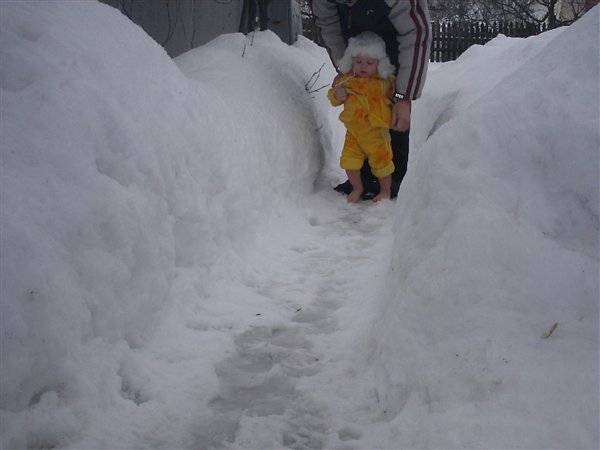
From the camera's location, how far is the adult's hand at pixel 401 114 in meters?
4.27

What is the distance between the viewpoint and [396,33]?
4.22 meters

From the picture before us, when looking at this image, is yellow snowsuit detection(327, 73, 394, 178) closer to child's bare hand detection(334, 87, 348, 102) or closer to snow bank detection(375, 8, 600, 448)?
child's bare hand detection(334, 87, 348, 102)

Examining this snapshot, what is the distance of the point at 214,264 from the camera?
9.28 ft

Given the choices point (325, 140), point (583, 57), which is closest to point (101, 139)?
point (583, 57)

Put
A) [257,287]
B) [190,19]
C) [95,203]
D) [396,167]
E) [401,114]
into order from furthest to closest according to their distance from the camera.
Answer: [190,19] → [396,167] → [401,114] → [257,287] → [95,203]

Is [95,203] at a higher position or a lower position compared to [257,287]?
higher

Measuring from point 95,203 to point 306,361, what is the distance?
37.1 inches

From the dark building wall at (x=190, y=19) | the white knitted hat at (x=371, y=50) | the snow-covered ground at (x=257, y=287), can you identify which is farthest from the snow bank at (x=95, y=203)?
the dark building wall at (x=190, y=19)

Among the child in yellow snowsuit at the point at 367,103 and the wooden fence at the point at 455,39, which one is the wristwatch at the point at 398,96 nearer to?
the child in yellow snowsuit at the point at 367,103

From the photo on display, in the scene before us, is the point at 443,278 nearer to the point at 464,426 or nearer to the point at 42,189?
the point at 464,426

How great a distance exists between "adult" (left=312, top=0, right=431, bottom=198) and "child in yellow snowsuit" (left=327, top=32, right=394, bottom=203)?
95 millimetres

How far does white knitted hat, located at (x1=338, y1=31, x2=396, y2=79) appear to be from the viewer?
4184 mm

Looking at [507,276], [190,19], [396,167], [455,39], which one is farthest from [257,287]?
[455,39]

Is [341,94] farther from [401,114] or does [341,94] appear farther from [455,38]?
[455,38]
